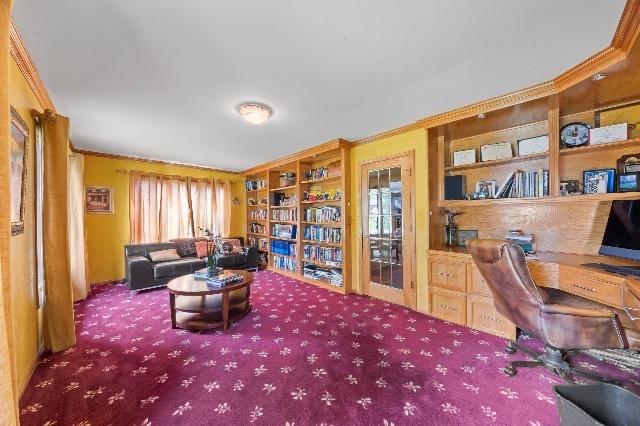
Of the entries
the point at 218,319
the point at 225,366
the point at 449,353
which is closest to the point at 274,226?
the point at 218,319

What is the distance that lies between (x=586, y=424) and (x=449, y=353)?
113 centimetres

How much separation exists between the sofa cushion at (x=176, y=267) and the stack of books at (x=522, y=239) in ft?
14.3

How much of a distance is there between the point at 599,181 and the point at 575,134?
0.46 meters

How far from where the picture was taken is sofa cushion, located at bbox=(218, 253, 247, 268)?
4461mm

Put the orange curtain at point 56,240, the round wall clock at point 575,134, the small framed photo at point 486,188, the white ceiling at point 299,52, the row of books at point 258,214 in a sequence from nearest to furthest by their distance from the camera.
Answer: the white ceiling at point 299,52
the orange curtain at point 56,240
the round wall clock at point 575,134
the small framed photo at point 486,188
the row of books at point 258,214

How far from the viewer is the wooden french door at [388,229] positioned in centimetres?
311

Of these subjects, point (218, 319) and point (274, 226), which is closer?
point (218, 319)

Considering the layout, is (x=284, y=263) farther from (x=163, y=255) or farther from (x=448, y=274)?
(x=448, y=274)

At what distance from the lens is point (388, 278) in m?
3.36

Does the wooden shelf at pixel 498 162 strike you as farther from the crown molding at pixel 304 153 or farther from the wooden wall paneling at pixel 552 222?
the crown molding at pixel 304 153

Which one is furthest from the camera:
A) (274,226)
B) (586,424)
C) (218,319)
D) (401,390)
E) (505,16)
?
(274,226)

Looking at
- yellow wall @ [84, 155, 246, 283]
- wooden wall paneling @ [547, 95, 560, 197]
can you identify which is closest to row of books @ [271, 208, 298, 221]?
yellow wall @ [84, 155, 246, 283]

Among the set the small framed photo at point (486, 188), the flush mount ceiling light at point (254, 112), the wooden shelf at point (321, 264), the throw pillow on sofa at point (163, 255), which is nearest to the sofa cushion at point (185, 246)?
the throw pillow on sofa at point (163, 255)

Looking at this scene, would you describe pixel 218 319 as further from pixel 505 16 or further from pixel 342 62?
pixel 505 16
